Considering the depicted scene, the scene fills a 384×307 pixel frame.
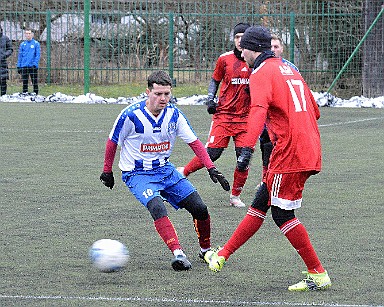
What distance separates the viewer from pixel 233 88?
1014 centimetres

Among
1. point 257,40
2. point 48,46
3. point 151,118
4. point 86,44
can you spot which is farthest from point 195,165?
point 48,46

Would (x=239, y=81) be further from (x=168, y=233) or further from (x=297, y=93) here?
(x=297, y=93)

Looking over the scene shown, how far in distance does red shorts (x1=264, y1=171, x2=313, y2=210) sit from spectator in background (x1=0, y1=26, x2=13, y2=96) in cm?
2111

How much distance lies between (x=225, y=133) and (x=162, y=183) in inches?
121

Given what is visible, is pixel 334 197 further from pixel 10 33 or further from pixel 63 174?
pixel 10 33

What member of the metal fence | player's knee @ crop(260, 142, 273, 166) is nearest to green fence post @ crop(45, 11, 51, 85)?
the metal fence

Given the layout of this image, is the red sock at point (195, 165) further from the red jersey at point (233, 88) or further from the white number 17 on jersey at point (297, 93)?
the white number 17 on jersey at point (297, 93)

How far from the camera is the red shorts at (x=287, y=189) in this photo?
20.6 feet

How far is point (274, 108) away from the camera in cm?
627

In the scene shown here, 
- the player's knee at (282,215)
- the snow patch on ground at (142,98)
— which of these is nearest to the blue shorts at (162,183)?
the player's knee at (282,215)

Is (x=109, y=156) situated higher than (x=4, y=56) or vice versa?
(x=109, y=156)

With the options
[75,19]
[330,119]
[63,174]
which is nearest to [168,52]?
[75,19]

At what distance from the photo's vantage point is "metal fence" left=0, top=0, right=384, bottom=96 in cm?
2634

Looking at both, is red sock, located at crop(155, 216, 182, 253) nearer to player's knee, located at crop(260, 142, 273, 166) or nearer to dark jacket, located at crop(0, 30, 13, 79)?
player's knee, located at crop(260, 142, 273, 166)
